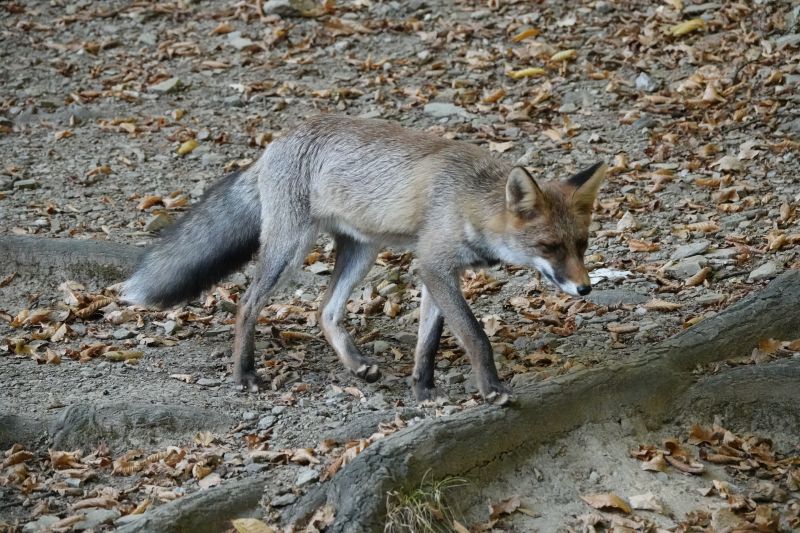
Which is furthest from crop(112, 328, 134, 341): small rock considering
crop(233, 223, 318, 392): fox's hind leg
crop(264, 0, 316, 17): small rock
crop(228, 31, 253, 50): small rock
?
crop(264, 0, 316, 17): small rock

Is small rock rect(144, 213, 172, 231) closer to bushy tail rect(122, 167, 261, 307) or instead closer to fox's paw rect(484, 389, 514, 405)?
bushy tail rect(122, 167, 261, 307)

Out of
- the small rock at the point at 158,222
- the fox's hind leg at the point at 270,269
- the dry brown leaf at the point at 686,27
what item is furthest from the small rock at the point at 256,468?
the dry brown leaf at the point at 686,27

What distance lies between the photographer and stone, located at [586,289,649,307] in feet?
23.8

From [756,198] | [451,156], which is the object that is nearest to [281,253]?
[451,156]

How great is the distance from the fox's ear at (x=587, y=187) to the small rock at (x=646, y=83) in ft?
16.8

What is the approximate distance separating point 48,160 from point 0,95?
1952 mm

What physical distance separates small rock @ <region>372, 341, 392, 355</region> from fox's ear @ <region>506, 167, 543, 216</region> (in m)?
1.91

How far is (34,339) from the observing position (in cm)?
718

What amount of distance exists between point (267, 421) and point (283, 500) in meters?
1.18

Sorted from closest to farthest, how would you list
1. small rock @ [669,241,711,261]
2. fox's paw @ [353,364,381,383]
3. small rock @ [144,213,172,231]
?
Result: fox's paw @ [353,364,381,383], small rock @ [669,241,711,261], small rock @ [144,213,172,231]

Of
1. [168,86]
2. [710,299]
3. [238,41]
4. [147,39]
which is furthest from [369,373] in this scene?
[147,39]

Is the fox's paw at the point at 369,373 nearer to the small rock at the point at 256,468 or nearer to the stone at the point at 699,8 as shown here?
the small rock at the point at 256,468

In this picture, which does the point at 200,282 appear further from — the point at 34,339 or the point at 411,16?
the point at 411,16

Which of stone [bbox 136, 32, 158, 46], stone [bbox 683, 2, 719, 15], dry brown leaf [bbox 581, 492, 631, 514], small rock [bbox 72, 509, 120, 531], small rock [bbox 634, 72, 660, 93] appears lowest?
dry brown leaf [bbox 581, 492, 631, 514]
